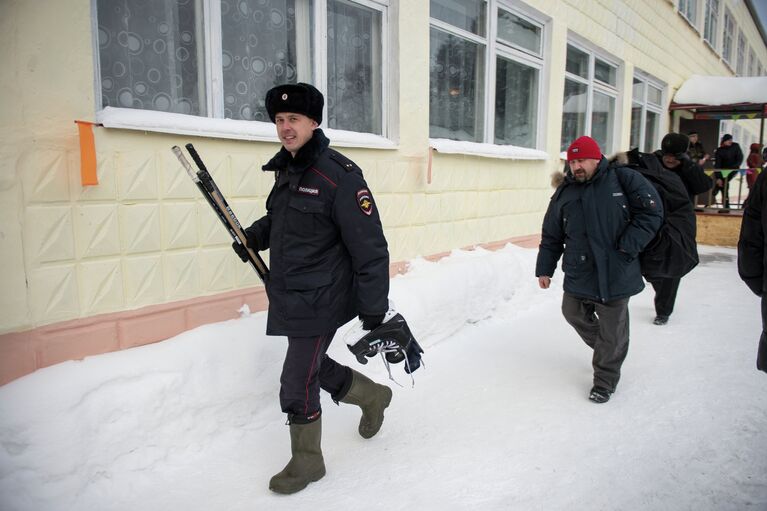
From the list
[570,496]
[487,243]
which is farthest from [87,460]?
[487,243]

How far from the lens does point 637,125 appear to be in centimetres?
1130

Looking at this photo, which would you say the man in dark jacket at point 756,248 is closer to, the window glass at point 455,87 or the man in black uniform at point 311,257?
the man in black uniform at point 311,257

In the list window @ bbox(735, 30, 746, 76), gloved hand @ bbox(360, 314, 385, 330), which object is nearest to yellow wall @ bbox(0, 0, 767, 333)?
gloved hand @ bbox(360, 314, 385, 330)

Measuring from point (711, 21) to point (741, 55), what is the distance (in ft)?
28.1

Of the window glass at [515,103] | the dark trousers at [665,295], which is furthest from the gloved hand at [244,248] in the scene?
the window glass at [515,103]

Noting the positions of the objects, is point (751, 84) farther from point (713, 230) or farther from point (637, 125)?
point (713, 230)

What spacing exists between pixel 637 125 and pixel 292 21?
9612 millimetres

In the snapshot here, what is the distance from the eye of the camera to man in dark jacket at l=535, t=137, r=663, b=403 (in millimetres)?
3297

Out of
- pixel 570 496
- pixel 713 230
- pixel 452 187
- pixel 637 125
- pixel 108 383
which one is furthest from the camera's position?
pixel 637 125

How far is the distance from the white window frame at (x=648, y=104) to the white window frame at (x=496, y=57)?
4.33 m

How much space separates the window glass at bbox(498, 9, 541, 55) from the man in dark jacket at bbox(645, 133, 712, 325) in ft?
8.73

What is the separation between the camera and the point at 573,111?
8.40m

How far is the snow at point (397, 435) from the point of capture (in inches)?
92.9

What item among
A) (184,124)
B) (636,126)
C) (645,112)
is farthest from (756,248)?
(645,112)
